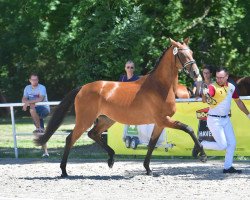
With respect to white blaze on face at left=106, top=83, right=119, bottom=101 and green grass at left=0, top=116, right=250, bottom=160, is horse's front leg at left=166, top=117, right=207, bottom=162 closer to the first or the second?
white blaze on face at left=106, top=83, right=119, bottom=101

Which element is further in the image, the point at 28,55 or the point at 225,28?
the point at 28,55

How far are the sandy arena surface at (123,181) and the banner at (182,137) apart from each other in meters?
0.33

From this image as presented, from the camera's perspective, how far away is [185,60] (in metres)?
11.5

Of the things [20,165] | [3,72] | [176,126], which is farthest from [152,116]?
[3,72]

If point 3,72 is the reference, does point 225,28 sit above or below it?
above

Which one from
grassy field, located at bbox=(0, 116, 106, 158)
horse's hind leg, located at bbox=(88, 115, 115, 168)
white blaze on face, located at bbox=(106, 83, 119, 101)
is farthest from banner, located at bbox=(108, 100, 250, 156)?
white blaze on face, located at bbox=(106, 83, 119, 101)

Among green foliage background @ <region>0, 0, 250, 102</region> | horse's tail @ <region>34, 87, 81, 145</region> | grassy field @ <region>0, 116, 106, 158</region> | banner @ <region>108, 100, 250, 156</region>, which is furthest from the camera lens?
green foliage background @ <region>0, 0, 250, 102</region>

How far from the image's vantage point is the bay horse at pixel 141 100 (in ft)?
38.1

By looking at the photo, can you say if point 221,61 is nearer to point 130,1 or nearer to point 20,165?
point 130,1

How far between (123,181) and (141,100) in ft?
5.51

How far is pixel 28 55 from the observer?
32.1 metres

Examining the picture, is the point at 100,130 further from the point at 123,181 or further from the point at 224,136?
the point at 224,136

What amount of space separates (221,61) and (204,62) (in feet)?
1.84

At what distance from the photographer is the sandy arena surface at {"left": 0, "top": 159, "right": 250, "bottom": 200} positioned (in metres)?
9.41
